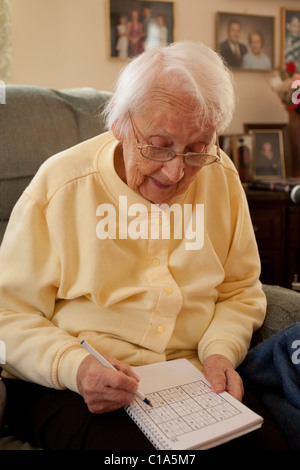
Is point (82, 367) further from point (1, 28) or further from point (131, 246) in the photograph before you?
point (1, 28)

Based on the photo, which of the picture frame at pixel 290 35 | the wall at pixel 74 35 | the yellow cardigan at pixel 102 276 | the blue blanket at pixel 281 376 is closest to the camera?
the blue blanket at pixel 281 376

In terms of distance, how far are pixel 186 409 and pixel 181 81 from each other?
0.62 metres

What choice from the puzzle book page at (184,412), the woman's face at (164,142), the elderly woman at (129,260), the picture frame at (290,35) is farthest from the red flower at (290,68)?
the puzzle book page at (184,412)

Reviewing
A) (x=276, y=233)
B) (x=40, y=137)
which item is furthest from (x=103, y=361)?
(x=276, y=233)

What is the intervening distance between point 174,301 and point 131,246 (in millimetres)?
158

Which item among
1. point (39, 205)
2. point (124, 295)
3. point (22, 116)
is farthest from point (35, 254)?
point (22, 116)

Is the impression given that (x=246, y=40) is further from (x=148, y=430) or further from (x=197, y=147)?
(x=148, y=430)

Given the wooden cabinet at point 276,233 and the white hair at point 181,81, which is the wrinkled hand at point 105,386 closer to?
the white hair at point 181,81

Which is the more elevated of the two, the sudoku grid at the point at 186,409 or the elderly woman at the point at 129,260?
the elderly woman at the point at 129,260

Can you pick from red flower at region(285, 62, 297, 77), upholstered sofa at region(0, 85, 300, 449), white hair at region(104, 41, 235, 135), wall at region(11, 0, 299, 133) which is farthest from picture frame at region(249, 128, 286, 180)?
white hair at region(104, 41, 235, 135)

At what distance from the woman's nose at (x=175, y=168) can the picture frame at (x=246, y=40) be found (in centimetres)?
165

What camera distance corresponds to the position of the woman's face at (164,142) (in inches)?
35.5

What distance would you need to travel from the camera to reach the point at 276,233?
215 centimetres

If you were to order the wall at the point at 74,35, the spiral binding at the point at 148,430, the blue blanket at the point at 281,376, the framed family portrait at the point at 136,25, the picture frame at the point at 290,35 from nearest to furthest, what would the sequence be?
the spiral binding at the point at 148,430
the blue blanket at the point at 281,376
the wall at the point at 74,35
the framed family portrait at the point at 136,25
the picture frame at the point at 290,35
